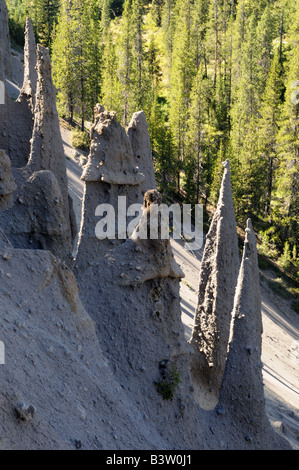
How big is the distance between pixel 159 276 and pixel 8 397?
121 inches

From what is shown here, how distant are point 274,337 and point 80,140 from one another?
18.1m

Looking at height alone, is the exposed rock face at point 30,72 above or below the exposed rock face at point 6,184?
above

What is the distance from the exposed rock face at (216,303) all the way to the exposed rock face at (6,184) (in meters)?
3.58

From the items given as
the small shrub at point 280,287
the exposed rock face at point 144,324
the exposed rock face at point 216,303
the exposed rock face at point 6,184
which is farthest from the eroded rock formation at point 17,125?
the small shrub at point 280,287

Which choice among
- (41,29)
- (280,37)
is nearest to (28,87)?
(41,29)

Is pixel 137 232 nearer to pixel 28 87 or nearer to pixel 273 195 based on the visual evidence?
pixel 28 87

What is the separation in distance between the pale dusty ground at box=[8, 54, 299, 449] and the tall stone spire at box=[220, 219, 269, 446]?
11.6ft

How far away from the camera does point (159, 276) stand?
24.9ft

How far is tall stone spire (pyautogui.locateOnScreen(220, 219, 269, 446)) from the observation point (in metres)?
8.02

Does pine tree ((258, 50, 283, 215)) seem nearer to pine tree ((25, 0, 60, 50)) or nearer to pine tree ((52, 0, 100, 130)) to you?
pine tree ((52, 0, 100, 130))

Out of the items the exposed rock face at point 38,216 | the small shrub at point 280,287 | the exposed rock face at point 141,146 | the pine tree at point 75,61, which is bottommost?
the small shrub at point 280,287

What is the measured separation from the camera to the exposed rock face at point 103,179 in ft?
31.3

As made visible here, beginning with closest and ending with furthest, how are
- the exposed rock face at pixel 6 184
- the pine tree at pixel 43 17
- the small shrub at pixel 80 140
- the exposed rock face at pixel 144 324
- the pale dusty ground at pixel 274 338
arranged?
the exposed rock face at pixel 144 324 < the exposed rock face at pixel 6 184 < the pale dusty ground at pixel 274 338 < the small shrub at pixel 80 140 < the pine tree at pixel 43 17

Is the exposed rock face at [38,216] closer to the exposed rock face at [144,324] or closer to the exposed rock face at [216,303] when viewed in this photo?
the exposed rock face at [144,324]
